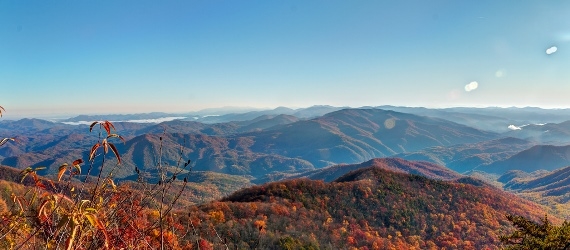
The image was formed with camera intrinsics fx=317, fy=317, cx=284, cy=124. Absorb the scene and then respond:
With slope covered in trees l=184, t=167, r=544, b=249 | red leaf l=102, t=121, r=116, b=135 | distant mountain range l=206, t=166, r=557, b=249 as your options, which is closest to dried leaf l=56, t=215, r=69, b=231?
red leaf l=102, t=121, r=116, b=135

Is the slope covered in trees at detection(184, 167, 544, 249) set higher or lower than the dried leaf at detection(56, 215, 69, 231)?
lower

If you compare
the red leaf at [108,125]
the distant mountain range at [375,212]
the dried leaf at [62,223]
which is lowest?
the distant mountain range at [375,212]

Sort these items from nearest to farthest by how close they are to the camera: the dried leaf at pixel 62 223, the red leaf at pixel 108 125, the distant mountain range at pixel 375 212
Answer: the dried leaf at pixel 62 223 → the red leaf at pixel 108 125 → the distant mountain range at pixel 375 212

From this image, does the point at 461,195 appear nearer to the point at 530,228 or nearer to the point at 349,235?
the point at 349,235

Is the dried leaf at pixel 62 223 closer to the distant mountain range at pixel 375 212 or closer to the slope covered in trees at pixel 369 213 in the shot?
the slope covered in trees at pixel 369 213

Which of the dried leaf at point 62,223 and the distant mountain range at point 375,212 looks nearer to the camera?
the dried leaf at point 62,223

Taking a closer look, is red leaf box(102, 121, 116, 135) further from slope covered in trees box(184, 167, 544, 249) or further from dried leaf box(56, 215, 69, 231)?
slope covered in trees box(184, 167, 544, 249)

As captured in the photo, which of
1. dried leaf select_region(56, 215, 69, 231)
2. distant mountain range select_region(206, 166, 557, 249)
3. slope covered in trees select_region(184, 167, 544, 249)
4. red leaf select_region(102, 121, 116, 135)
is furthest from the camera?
distant mountain range select_region(206, 166, 557, 249)

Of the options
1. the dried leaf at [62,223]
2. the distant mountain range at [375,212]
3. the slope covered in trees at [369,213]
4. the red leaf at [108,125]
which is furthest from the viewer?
the distant mountain range at [375,212]

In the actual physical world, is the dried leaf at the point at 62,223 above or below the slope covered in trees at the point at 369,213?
above

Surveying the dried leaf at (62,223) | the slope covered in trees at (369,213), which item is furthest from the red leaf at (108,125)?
the slope covered in trees at (369,213)

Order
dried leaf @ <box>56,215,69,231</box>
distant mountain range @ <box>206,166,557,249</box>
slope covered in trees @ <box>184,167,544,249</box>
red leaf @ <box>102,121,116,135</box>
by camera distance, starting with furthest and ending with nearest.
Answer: distant mountain range @ <box>206,166,557,249</box>, slope covered in trees @ <box>184,167,544,249</box>, red leaf @ <box>102,121,116,135</box>, dried leaf @ <box>56,215,69,231</box>
